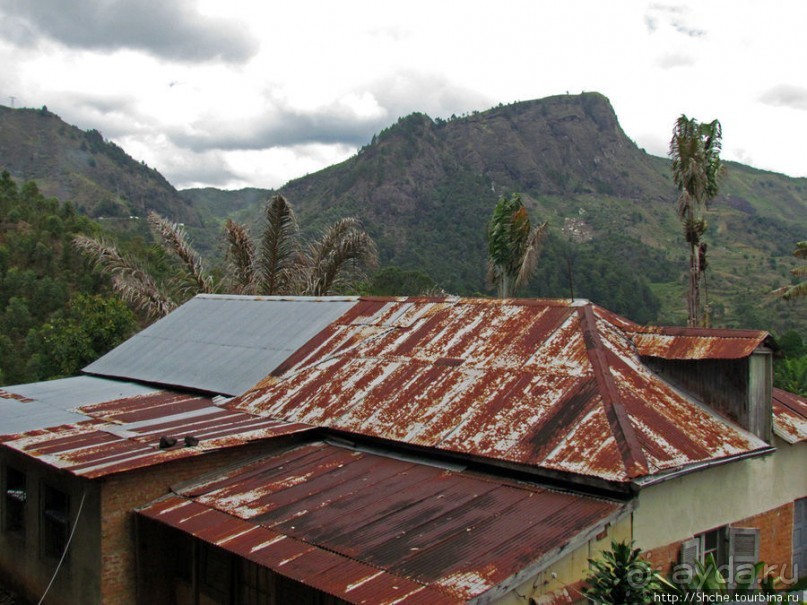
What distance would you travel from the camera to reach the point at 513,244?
2212 cm

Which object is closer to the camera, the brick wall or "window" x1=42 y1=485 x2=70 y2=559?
the brick wall

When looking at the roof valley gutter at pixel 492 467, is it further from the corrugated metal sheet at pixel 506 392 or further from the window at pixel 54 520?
the window at pixel 54 520

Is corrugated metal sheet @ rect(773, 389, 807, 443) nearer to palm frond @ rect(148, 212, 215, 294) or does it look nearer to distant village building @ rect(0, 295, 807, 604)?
distant village building @ rect(0, 295, 807, 604)

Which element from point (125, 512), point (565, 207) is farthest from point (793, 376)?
point (565, 207)

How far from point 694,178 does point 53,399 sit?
15827 millimetres

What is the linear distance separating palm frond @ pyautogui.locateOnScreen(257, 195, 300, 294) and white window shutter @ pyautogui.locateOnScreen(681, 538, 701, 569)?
15014mm

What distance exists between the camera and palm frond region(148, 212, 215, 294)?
21750 mm

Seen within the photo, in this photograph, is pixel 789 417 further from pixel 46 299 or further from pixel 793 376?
pixel 46 299

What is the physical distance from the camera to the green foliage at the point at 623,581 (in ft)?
21.4

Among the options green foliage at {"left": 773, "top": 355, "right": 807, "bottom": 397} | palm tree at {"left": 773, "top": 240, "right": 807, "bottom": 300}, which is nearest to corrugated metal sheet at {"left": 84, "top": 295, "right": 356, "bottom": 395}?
palm tree at {"left": 773, "top": 240, "right": 807, "bottom": 300}

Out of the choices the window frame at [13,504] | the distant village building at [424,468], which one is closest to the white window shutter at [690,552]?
the distant village building at [424,468]

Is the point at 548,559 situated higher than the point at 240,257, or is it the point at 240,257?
the point at 240,257

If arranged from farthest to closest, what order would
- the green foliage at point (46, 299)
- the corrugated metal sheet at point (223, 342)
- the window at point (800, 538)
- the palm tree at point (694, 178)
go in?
the green foliage at point (46, 299), the palm tree at point (694, 178), the corrugated metal sheet at point (223, 342), the window at point (800, 538)

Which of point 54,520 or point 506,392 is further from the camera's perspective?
point 54,520
